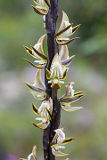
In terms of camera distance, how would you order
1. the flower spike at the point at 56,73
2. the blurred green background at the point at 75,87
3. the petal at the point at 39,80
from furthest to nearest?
the blurred green background at the point at 75,87 → the petal at the point at 39,80 → the flower spike at the point at 56,73

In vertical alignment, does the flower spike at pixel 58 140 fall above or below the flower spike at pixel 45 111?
below

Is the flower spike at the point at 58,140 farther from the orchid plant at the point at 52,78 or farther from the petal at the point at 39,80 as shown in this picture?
the petal at the point at 39,80

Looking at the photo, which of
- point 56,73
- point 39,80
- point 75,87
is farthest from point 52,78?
point 75,87

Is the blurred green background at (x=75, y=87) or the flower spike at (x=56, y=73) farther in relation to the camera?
the blurred green background at (x=75, y=87)

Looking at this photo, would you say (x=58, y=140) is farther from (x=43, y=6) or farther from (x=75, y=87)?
(x=75, y=87)

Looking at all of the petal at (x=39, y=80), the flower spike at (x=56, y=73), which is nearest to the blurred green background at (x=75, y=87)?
the petal at (x=39, y=80)

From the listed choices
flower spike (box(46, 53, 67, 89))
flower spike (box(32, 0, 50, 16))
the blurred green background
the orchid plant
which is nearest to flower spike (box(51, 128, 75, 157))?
the orchid plant
